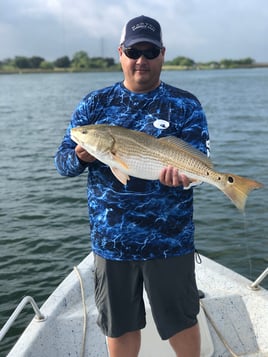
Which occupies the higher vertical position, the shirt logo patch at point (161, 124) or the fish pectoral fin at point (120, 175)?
the shirt logo patch at point (161, 124)

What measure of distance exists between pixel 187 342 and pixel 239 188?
133 cm

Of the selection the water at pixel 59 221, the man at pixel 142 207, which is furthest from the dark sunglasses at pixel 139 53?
the water at pixel 59 221

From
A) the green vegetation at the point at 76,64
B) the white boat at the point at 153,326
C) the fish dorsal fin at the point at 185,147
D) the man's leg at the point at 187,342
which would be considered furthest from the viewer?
the green vegetation at the point at 76,64

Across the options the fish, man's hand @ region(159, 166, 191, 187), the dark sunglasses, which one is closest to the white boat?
the fish

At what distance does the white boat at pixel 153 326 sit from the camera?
4750mm

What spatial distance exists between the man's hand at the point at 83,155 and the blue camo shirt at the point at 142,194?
5cm

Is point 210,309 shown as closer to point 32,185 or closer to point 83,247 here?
point 83,247

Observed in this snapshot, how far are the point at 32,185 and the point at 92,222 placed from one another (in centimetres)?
1117

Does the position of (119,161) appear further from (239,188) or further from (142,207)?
(239,188)

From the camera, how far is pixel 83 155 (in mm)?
3367

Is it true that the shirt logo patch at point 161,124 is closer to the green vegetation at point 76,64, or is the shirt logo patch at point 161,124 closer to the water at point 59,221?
the water at point 59,221

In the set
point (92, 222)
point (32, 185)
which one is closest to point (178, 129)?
point (92, 222)

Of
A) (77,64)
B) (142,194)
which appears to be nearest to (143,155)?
(142,194)

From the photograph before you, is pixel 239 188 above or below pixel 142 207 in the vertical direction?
above
